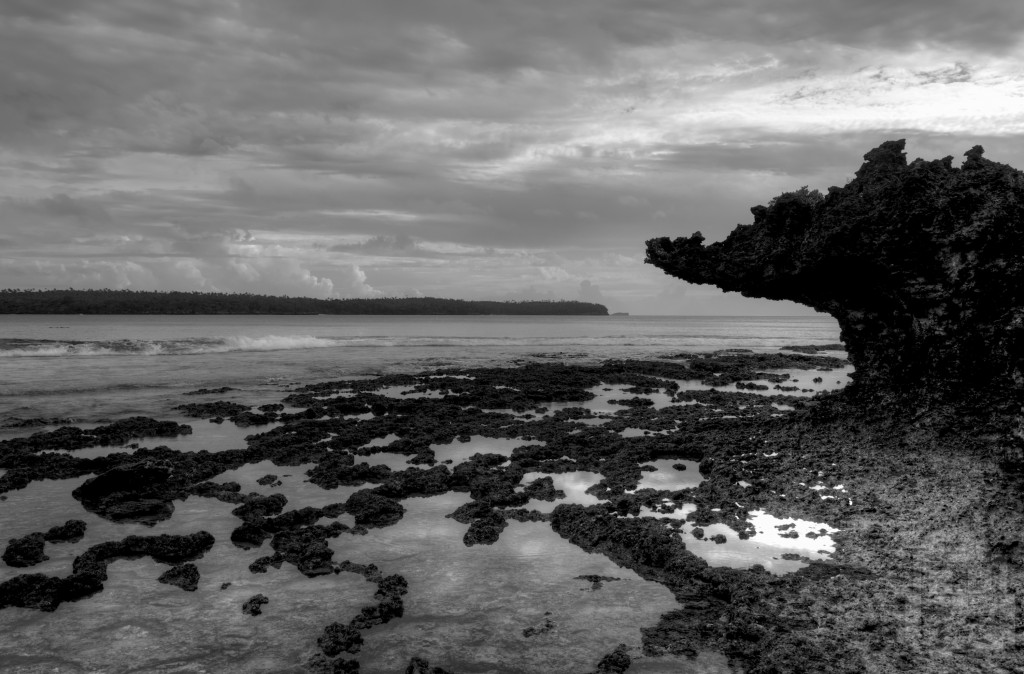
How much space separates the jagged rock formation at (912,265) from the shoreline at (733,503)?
1.17 metres

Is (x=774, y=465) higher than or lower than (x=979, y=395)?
lower

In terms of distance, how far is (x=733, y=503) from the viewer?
358 inches

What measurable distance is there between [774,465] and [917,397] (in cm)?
295

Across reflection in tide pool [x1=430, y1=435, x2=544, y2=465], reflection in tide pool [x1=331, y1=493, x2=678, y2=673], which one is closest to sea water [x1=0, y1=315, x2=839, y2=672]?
reflection in tide pool [x1=331, y1=493, x2=678, y2=673]

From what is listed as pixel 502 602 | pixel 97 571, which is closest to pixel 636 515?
pixel 502 602

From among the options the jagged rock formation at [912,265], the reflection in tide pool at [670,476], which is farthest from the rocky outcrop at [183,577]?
the jagged rock formation at [912,265]

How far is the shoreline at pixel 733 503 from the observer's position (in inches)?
221

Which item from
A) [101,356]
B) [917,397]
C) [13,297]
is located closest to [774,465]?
[917,397]

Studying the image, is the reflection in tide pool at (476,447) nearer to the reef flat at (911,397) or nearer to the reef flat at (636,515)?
the reef flat at (636,515)

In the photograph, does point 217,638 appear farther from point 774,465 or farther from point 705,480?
point 774,465

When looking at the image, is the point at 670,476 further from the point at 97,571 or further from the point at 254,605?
the point at 97,571

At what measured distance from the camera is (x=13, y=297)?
131m

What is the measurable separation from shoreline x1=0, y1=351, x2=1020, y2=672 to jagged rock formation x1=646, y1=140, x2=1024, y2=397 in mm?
1171

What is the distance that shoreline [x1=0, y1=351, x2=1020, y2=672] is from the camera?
5.62 m
